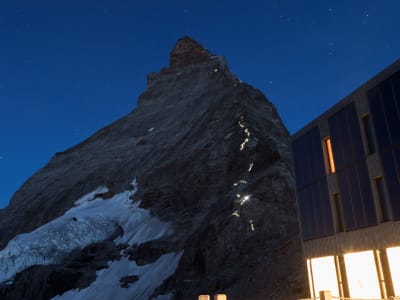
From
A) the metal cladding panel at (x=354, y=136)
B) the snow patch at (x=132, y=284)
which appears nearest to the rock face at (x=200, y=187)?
the snow patch at (x=132, y=284)

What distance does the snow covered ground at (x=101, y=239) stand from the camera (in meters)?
46.0

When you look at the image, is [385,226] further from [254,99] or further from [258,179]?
Result: [254,99]

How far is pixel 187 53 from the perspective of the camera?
146 metres

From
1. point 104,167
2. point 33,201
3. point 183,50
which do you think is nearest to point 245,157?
point 104,167

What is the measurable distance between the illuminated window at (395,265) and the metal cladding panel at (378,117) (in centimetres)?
463

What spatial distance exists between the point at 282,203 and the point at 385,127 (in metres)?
26.7

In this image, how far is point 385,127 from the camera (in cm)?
1775

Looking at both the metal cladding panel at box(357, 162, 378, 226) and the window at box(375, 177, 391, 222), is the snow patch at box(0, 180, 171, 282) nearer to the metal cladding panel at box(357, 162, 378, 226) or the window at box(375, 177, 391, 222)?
the metal cladding panel at box(357, 162, 378, 226)

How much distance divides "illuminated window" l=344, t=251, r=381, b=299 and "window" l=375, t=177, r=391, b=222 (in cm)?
179

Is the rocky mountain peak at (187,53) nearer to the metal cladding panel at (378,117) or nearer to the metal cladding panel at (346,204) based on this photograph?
the metal cladding panel at (346,204)

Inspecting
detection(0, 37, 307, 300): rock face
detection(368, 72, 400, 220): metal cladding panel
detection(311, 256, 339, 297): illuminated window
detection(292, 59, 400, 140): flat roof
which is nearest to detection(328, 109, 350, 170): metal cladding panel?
detection(292, 59, 400, 140): flat roof

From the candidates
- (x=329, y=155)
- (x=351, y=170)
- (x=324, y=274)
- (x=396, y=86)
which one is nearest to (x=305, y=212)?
(x=324, y=274)

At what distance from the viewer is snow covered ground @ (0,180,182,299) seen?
4603cm

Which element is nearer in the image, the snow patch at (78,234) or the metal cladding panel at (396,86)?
the metal cladding panel at (396,86)
